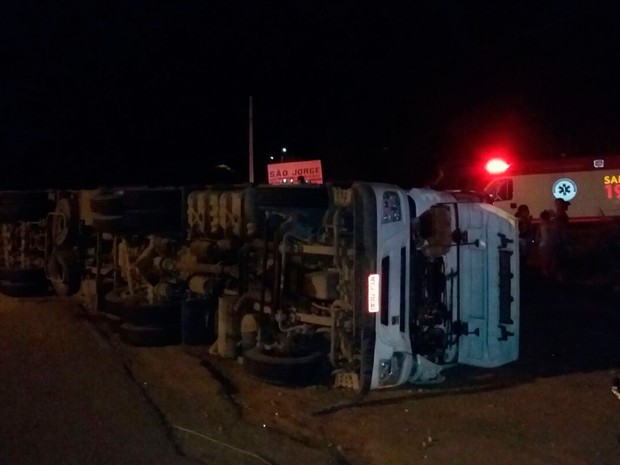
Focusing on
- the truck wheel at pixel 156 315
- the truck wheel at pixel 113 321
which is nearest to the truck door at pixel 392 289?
the truck wheel at pixel 156 315

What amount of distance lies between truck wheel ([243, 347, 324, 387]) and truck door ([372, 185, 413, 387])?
2.27ft

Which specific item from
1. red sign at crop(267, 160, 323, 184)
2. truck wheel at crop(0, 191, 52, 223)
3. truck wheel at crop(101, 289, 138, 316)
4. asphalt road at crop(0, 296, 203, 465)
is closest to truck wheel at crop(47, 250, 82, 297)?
truck wheel at crop(0, 191, 52, 223)

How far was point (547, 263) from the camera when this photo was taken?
1839cm

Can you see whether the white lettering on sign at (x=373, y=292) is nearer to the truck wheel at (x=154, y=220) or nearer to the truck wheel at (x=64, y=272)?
the truck wheel at (x=154, y=220)

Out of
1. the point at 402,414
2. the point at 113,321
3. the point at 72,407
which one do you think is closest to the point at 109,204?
the point at 113,321

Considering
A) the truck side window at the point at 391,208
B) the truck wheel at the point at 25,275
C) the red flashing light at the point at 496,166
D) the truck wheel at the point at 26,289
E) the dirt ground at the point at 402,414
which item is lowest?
the dirt ground at the point at 402,414

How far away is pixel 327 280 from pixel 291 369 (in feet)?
2.94

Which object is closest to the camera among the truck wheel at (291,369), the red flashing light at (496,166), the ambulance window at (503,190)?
the truck wheel at (291,369)

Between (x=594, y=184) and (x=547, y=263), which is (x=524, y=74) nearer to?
(x=594, y=184)

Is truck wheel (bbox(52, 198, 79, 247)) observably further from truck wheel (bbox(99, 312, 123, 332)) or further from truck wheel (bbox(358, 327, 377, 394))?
truck wheel (bbox(358, 327, 377, 394))

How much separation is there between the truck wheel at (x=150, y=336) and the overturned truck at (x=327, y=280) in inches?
0.6

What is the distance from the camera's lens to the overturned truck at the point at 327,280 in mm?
8883

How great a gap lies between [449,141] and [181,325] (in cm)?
3966

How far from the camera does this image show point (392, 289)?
8.92 meters
